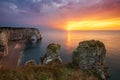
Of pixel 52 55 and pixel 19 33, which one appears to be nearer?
pixel 52 55

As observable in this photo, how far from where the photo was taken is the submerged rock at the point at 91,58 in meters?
28.6

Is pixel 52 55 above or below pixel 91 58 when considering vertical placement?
below

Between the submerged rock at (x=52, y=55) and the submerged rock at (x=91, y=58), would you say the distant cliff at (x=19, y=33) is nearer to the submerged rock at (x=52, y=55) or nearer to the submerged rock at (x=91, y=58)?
the submerged rock at (x=52, y=55)

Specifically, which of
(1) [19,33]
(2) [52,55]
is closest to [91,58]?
(2) [52,55]

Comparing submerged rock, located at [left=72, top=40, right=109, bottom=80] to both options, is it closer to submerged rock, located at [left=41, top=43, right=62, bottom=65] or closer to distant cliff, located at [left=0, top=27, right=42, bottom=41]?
submerged rock, located at [left=41, top=43, right=62, bottom=65]

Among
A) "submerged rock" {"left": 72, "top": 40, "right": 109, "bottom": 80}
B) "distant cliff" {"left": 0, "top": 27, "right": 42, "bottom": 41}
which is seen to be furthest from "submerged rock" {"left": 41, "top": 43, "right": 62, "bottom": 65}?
"distant cliff" {"left": 0, "top": 27, "right": 42, "bottom": 41}

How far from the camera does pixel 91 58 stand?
94.9 feet

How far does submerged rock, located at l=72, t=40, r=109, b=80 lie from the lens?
28.6 m

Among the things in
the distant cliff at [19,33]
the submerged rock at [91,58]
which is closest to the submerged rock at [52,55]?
the submerged rock at [91,58]

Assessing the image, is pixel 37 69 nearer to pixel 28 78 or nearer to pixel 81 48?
pixel 28 78

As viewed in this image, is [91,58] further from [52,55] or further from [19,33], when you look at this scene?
[19,33]

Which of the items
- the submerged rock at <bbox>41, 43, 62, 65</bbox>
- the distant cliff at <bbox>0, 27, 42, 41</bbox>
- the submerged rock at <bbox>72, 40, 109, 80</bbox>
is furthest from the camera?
the distant cliff at <bbox>0, 27, 42, 41</bbox>

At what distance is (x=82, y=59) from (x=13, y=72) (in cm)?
1305

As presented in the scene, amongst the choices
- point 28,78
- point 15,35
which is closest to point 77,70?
point 28,78
